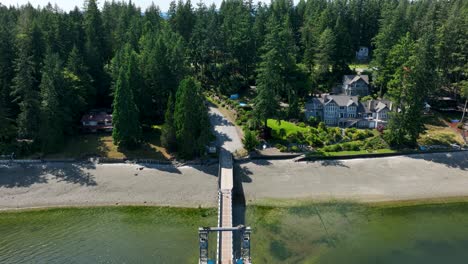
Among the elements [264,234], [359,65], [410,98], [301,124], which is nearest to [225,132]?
[301,124]

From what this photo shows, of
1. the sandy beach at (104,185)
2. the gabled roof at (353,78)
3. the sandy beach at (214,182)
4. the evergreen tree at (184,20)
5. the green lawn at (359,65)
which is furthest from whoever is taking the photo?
the green lawn at (359,65)

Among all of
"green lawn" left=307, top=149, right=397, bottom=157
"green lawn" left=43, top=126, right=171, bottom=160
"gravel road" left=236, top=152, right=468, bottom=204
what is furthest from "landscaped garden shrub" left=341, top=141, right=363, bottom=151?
"green lawn" left=43, top=126, right=171, bottom=160

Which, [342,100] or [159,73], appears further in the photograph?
[342,100]

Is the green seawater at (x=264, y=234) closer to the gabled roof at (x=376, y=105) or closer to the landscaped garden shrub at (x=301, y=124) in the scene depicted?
the landscaped garden shrub at (x=301, y=124)

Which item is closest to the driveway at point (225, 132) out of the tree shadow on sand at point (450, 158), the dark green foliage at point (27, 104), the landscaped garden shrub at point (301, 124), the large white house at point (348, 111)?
the landscaped garden shrub at point (301, 124)

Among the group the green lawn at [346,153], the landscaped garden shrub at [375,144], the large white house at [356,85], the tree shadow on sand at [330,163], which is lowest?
the tree shadow on sand at [330,163]

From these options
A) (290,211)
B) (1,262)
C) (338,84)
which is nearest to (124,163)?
(1,262)

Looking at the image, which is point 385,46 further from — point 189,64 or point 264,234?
point 264,234

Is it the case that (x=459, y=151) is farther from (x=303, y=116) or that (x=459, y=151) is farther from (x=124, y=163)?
(x=124, y=163)
